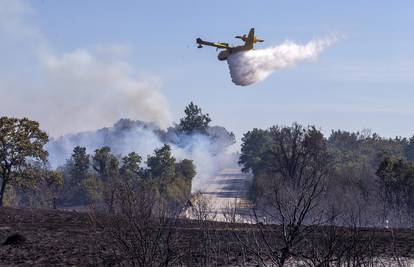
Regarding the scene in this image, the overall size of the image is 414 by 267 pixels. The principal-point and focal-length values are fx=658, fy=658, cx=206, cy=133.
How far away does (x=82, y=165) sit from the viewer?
123562mm

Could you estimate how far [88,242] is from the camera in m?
39.5

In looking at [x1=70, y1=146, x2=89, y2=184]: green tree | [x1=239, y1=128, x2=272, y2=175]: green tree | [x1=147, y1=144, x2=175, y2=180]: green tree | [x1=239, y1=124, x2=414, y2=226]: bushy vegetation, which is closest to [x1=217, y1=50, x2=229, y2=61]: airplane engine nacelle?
[x1=239, y1=124, x2=414, y2=226]: bushy vegetation

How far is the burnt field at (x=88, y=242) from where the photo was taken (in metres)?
31.4

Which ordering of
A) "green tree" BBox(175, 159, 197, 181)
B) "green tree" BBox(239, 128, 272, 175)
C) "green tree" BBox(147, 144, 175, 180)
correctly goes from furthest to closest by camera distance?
"green tree" BBox(239, 128, 272, 175) < "green tree" BBox(175, 159, 197, 181) < "green tree" BBox(147, 144, 175, 180)

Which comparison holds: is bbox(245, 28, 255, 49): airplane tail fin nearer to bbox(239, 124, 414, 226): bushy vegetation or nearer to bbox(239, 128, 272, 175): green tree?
bbox(239, 124, 414, 226): bushy vegetation

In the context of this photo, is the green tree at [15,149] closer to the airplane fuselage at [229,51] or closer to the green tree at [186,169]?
the airplane fuselage at [229,51]

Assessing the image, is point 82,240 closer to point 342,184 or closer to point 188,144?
point 342,184

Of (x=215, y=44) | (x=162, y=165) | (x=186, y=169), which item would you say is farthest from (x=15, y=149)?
(x=186, y=169)

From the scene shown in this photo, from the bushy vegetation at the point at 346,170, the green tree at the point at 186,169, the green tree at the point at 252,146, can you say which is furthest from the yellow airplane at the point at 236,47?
the green tree at the point at 252,146

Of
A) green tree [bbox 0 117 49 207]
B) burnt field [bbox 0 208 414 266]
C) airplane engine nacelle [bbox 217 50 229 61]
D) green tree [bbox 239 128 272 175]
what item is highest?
green tree [bbox 239 128 272 175]

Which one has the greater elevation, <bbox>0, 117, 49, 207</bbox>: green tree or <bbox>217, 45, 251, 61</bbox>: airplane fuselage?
<bbox>217, 45, 251, 61</bbox>: airplane fuselage

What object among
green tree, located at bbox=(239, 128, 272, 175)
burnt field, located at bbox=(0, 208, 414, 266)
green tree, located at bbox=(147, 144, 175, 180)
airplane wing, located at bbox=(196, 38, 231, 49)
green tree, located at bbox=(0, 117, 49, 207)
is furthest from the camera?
green tree, located at bbox=(239, 128, 272, 175)

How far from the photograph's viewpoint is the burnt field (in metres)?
31.4

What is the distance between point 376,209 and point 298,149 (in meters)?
31.4
